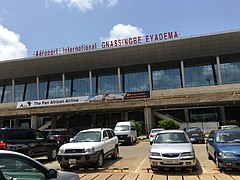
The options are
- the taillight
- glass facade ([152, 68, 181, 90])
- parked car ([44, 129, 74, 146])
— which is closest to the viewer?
the taillight

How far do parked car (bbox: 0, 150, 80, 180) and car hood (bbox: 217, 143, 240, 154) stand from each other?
21.9 feet

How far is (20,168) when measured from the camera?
364 centimetres

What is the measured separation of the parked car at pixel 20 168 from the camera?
3328mm

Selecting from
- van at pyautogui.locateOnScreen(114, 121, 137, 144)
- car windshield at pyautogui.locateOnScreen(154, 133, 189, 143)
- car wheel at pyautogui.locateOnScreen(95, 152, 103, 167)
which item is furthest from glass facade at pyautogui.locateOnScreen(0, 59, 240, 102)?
car wheel at pyautogui.locateOnScreen(95, 152, 103, 167)

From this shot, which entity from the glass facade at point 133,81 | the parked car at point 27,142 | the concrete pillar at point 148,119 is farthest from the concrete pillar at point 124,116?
the parked car at point 27,142

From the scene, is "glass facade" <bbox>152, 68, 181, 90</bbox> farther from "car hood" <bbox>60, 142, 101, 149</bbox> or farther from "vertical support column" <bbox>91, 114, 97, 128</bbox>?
"car hood" <bbox>60, 142, 101, 149</bbox>

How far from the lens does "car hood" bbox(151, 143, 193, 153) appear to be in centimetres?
889

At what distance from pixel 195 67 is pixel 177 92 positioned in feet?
24.9

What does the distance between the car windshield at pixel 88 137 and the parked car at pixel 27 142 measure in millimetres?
2387

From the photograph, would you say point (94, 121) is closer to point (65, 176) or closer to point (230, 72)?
point (230, 72)

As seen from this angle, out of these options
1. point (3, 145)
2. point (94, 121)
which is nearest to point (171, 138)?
point (3, 145)

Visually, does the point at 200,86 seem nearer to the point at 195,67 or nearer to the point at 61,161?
the point at 195,67

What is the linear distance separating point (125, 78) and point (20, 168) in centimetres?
4359

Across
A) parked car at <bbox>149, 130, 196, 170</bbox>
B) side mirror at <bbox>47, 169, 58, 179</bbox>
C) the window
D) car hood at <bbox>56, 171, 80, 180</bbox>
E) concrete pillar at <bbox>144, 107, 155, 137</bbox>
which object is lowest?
parked car at <bbox>149, 130, 196, 170</bbox>
